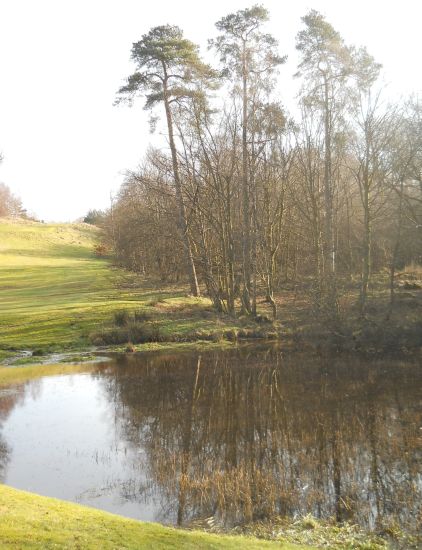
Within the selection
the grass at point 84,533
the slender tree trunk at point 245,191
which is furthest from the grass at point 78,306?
the grass at point 84,533

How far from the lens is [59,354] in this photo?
83.6 ft

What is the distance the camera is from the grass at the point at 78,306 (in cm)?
2767

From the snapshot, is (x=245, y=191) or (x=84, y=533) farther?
(x=245, y=191)

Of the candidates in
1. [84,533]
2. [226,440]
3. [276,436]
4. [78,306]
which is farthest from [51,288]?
[84,533]

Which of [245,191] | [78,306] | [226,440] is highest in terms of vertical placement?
[245,191]

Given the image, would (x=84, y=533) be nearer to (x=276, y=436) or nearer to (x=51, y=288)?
(x=276, y=436)

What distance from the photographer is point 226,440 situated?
13.2 m

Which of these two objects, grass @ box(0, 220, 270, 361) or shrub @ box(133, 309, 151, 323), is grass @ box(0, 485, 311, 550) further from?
shrub @ box(133, 309, 151, 323)

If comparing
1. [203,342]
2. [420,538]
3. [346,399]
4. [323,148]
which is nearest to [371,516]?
[420,538]

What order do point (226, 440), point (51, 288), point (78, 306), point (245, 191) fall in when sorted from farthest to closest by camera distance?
point (51, 288)
point (78, 306)
point (245, 191)
point (226, 440)

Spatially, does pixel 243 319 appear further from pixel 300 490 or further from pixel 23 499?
pixel 23 499

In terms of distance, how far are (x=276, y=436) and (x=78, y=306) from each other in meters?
23.1

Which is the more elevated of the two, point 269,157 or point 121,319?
point 269,157

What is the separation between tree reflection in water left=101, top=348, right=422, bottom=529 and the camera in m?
9.56
